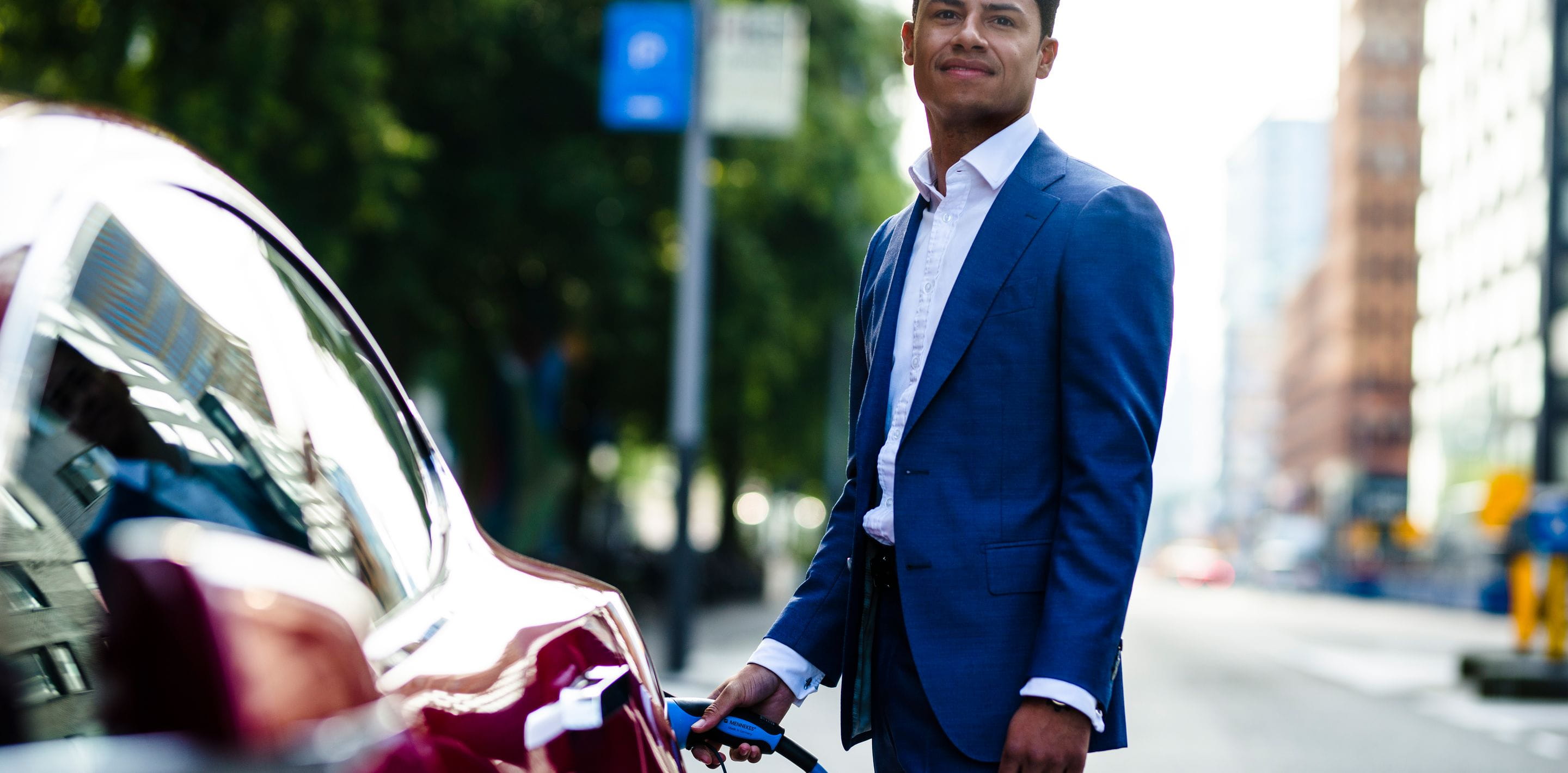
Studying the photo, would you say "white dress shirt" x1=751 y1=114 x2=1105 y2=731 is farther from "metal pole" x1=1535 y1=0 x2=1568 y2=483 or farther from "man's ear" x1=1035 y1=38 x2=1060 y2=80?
"metal pole" x1=1535 y1=0 x2=1568 y2=483

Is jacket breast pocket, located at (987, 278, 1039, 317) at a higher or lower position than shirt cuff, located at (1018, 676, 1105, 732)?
higher

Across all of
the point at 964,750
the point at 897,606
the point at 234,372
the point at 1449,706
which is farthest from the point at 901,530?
the point at 1449,706

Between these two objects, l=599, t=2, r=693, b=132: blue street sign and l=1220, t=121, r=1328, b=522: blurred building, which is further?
l=1220, t=121, r=1328, b=522: blurred building

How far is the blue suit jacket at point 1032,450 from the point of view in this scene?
2.13 metres

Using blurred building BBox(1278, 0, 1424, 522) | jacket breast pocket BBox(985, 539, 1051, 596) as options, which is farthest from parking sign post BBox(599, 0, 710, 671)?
blurred building BBox(1278, 0, 1424, 522)

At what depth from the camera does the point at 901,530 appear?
7.34ft

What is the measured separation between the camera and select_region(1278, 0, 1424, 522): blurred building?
101 m

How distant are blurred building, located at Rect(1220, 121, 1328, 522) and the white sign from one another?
16634 centimetres

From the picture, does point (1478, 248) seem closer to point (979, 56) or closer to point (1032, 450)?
point (979, 56)

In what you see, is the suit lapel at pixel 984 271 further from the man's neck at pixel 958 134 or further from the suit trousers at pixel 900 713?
the suit trousers at pixel 900 713

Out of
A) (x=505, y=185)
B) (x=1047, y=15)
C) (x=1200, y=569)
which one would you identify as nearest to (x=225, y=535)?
(x=1047, y=15)

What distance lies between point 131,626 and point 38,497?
0.23 metres

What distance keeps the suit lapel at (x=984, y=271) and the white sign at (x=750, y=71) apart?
12011 millimetres

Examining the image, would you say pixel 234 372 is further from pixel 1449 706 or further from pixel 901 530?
pixel 1449 706
